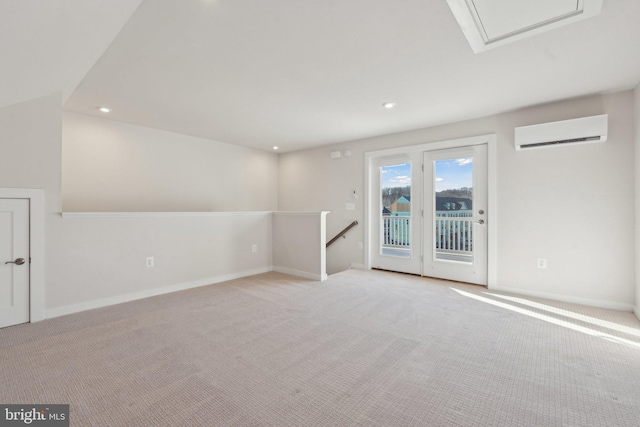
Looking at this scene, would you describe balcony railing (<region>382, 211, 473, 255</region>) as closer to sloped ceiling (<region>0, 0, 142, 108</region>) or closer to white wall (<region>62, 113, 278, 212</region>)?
white wall (<region>62, 113, 278, 212</region>)

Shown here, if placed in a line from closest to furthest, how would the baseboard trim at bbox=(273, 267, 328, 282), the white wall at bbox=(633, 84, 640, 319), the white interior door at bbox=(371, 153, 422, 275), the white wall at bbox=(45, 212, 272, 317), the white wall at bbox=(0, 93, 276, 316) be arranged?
the white wall at bbox=(0, 93, 276, 316) → the white wall at bbox=(633, 84, 640, 319) → the white wall at bbox=(45, 212, 272, 317) → the baseboard trim at bbox=(273, 267, 328, 282) → the white interior door at bbox=(371, 153, 422, 275)

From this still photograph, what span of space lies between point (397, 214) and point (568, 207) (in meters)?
2.24

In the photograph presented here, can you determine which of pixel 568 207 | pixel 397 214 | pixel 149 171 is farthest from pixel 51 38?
pixel 568 207

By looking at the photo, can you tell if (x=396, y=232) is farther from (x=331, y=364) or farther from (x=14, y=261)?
(x=14, y=261)

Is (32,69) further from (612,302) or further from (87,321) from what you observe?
(612,302)

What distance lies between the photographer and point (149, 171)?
4.54 m

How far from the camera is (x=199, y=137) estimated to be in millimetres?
5121

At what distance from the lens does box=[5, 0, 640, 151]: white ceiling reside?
Answer: 1808 mm

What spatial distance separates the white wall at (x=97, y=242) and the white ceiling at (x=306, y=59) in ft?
1.31

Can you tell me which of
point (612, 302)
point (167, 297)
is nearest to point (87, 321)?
point (167, 297)

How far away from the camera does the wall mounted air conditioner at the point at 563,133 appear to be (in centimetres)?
309

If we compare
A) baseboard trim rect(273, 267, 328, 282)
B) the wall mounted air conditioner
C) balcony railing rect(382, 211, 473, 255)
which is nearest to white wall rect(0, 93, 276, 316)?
baseboard trim rect(273, 267, 328, 282)

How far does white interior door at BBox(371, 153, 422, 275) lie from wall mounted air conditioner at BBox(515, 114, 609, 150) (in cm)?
142

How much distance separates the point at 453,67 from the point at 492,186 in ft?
6.57
